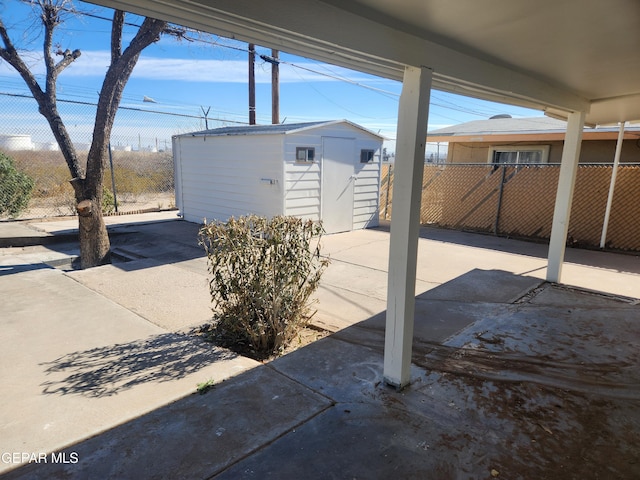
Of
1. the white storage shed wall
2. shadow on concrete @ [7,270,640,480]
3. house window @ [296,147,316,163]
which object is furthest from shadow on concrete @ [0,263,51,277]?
house window @ [296,147,316,163]

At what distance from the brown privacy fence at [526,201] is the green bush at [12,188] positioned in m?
9.30

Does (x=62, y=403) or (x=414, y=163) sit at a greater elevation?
(x=414, y=163)

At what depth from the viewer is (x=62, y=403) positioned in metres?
2.54

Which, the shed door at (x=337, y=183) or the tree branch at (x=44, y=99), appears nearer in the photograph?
the tree branch at (x=44, y=99)

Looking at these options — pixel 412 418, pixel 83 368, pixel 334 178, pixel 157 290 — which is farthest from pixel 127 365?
pixel 334 178

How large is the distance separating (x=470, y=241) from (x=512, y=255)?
4.80ft

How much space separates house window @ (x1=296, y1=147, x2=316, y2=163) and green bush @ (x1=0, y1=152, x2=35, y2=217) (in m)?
7.32

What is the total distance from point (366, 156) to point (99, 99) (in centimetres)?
578

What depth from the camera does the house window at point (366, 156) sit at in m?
9.36

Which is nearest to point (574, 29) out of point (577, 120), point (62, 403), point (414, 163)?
point (414, 163)

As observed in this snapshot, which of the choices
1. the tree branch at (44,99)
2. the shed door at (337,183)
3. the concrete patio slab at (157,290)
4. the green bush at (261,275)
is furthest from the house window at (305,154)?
the green bush at (261,275)

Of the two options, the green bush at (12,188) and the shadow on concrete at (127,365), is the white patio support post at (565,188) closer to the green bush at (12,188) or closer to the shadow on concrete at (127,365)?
the shadow on concrete at (127,365)

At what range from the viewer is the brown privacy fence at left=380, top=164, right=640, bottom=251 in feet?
25.6

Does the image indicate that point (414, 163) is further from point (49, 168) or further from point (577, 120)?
point (49, 168)
